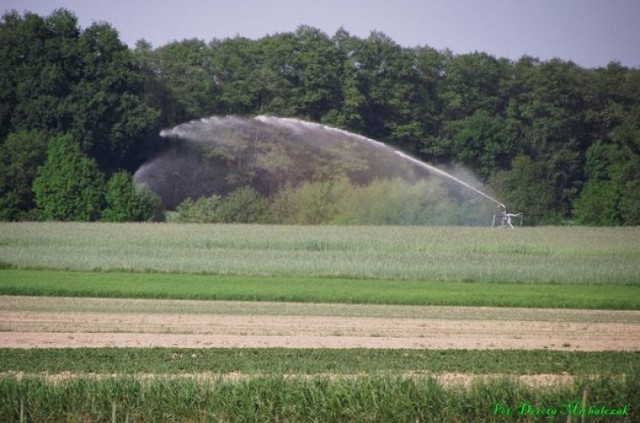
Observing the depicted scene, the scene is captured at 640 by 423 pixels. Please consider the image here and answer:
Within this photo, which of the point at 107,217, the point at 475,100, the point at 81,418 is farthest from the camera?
the point at 475,100

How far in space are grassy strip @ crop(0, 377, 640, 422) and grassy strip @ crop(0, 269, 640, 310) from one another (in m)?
15.6

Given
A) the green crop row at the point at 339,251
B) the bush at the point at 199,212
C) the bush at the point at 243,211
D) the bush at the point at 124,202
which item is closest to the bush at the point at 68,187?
the bush at the point at 124,202

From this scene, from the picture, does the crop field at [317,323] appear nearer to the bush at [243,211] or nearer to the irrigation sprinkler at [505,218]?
the irrigation sprinkler at [505,218]

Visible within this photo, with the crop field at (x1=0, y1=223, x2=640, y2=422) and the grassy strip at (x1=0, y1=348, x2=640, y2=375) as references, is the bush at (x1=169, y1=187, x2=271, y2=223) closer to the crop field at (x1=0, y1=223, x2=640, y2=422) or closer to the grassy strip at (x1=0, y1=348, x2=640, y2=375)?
the crop field at (x1=0, y1=223, x2=640, y2=422)

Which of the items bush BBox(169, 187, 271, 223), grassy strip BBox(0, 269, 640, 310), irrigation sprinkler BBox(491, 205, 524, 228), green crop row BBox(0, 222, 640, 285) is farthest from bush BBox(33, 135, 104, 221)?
grassy strip BBox(0, 269, 640, 310)

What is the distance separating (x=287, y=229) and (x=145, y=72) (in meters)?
36.7

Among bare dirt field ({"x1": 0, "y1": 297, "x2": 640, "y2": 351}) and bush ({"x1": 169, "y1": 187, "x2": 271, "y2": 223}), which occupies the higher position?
bush ({"x1": 169, "y1": 187, "x2": 271, "y2": 223})

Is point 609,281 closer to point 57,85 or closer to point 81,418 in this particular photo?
point 81,418

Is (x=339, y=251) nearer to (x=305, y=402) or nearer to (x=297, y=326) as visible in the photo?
(x=297, y=326)

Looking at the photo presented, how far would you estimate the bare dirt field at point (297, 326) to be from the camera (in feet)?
80.2

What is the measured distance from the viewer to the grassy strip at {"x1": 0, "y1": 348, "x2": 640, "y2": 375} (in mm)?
19781

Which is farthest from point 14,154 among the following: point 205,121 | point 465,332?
point 465,332

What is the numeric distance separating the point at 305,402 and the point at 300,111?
67197mm

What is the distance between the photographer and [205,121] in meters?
76.0
